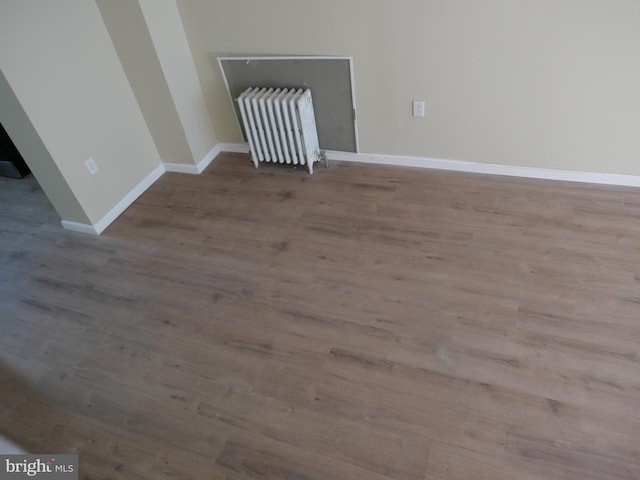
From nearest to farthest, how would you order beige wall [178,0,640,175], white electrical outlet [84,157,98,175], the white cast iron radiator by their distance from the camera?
beige wall [178,0,640,175] < white electrical outlet [84,157,98,175] < the white cast iron radiator

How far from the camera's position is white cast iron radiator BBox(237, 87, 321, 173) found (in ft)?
8.77

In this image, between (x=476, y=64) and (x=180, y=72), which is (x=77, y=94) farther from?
(x=476, y=64)

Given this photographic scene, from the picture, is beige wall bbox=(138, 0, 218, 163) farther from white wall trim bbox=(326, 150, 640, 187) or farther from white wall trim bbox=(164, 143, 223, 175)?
white wall trim bbox=(326, 150, 640, 187)

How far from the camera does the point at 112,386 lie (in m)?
1.84

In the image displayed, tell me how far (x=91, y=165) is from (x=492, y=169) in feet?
8.33

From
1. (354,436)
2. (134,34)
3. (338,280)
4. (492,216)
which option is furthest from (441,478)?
(134,34)

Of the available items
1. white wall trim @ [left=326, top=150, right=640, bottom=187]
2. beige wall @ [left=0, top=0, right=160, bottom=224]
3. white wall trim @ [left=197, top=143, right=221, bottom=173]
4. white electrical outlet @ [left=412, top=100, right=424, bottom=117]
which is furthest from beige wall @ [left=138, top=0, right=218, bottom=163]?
white electrical outlet @ [left=412, top=100, right=424, bottom=117]

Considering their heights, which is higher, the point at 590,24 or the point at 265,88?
the point at 590,24

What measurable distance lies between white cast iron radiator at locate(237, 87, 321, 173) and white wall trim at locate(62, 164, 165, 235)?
787mm

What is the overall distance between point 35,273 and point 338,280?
5.97ft

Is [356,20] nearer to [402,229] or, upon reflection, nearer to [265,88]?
[265,88]
